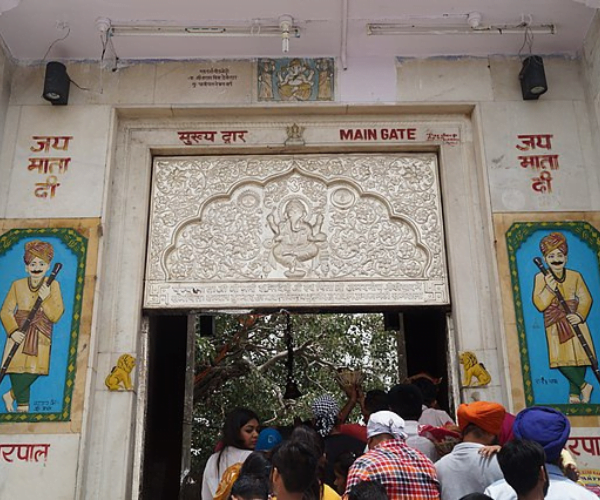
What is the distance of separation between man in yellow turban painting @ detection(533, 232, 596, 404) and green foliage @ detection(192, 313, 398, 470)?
22.3 feet

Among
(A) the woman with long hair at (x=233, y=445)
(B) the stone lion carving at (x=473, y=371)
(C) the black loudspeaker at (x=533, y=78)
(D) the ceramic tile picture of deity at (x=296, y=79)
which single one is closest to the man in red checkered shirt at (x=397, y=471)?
(A) the woman with long hair at (x=233, y=445)

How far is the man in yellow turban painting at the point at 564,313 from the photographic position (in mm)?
4961

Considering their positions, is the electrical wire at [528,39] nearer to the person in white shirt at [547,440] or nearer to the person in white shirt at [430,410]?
the person in white shirt at [430,410]

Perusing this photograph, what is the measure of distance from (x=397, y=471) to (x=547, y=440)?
638 mm

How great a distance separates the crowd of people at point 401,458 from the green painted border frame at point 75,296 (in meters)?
1.28

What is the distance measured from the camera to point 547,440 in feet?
9.16

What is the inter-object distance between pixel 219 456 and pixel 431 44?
3.57 m

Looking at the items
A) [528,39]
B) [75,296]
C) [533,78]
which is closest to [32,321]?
[75,296]

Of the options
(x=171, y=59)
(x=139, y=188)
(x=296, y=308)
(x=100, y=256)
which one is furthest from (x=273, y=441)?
(x=171, y=59)

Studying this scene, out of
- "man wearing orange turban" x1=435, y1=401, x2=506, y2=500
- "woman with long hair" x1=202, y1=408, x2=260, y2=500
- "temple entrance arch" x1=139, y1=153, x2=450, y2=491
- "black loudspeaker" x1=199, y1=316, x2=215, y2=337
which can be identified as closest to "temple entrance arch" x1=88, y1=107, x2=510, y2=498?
"temple entrance arch" x1=139, y1=153, x2=450, y2=491

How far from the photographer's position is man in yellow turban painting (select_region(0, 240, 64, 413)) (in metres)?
4.97

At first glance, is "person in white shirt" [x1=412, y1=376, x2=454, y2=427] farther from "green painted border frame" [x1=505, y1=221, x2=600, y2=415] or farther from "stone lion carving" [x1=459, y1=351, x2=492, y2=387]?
"green painted border frame" [x1=505, y1=221, x2=600, y2=415]

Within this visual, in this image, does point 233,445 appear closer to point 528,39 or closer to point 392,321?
point 528,39

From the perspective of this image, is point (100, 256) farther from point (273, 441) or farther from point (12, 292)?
point (273, 441)
